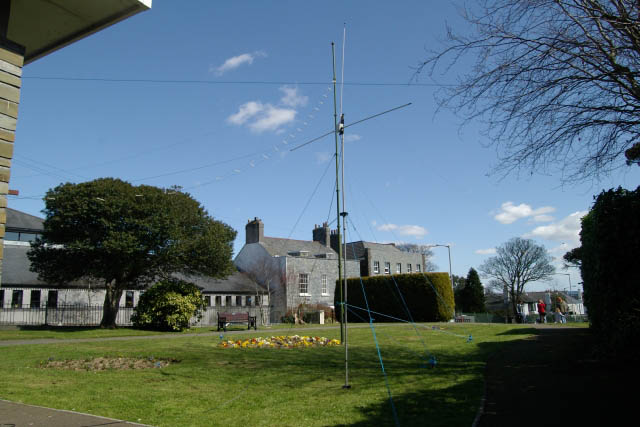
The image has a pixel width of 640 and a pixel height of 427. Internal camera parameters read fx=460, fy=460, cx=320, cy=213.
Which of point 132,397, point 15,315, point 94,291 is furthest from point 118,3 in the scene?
point 94,291

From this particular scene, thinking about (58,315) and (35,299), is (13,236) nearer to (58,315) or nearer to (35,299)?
(35,299)

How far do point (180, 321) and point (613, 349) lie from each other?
21.5 meters

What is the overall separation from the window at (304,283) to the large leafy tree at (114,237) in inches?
682

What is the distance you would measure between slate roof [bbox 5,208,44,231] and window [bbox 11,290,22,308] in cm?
870

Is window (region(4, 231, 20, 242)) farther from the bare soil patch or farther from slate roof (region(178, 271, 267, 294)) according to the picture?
the bare soil patch

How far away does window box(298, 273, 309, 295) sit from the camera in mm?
43844

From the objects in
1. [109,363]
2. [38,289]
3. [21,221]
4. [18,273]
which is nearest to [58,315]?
[38,289]

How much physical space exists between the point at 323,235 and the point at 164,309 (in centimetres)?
2998

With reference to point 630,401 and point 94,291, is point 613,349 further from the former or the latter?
point 94,291

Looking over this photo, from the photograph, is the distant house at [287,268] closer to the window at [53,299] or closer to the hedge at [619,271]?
the window at [53,299]

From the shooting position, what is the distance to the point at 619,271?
8883 mm

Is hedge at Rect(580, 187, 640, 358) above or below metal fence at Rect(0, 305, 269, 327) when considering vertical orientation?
above


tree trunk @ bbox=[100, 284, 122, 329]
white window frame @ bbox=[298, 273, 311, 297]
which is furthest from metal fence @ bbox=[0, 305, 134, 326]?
white window frame @ bbox=[298, 273, 311, 297]

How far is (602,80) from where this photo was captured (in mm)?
8062
